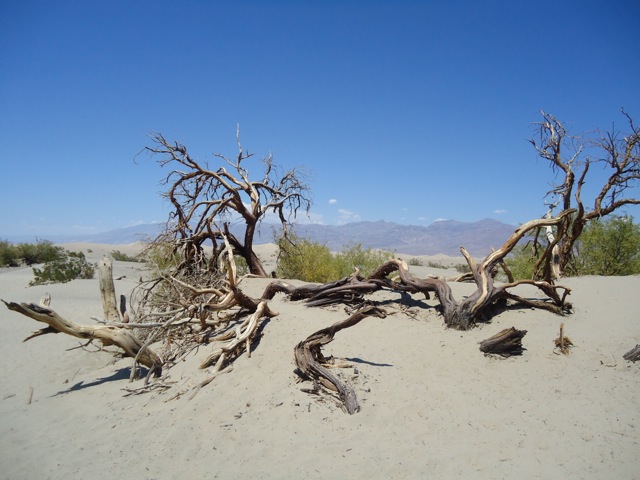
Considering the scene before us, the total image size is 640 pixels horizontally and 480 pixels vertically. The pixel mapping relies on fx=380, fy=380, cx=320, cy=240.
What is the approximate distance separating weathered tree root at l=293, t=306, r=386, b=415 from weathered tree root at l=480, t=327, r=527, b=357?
199 cm

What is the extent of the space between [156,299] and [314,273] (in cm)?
507

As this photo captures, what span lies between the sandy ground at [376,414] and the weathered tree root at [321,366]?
0.17 meters

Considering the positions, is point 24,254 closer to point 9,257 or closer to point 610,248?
point 9,257

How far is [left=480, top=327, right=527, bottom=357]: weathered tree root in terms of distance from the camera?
5688mm

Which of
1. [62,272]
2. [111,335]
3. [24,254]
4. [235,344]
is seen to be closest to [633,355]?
[235,344]

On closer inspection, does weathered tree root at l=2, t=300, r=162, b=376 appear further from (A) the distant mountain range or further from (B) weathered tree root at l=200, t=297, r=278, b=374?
(A) the distant mountain range

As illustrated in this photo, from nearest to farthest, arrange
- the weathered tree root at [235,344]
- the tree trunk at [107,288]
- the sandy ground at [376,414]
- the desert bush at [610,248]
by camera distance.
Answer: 1. the sandy ground at [376,414]
2. the weathered tree root at [235,344]
3. the tree trunk at [107,288]
4. the desert bush at [610,248]

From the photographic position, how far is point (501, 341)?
18.8ft

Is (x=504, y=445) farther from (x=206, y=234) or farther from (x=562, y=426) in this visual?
(x=206, y=234)

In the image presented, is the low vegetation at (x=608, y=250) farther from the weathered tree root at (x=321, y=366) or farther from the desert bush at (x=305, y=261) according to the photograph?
the weathered tree root at (x=321, y=366)

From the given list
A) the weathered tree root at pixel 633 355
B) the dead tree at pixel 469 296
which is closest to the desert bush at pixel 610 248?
the dead tree at pixel 469 296

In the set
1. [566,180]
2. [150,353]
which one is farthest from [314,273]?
[566,180]

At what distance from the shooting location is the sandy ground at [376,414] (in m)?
3.73

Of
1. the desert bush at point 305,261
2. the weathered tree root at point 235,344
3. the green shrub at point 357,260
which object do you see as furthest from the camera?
the green shrub at point 357,260
